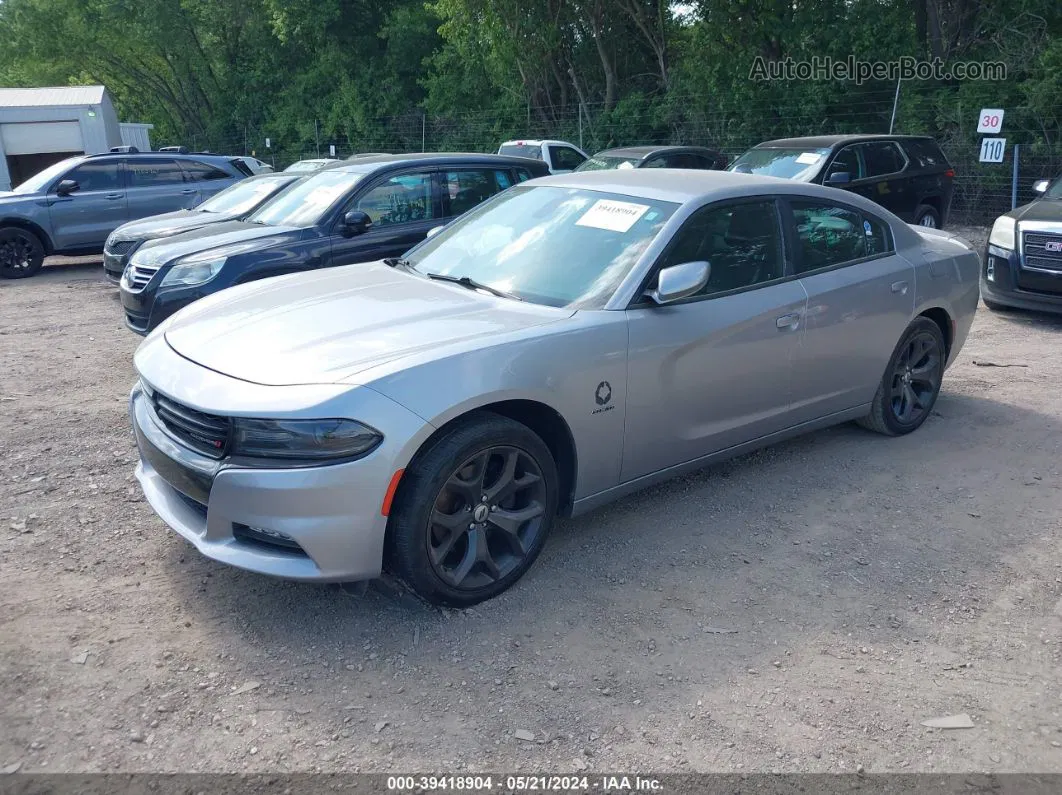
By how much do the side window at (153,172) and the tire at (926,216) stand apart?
10.8m

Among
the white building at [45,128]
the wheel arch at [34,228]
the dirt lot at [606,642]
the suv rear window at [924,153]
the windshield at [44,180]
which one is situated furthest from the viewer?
the white building at [45,128]

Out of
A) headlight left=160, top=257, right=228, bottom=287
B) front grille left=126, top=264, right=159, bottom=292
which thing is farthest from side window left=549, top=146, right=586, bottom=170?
headlight left=160, top=257, right=228, bottom=287

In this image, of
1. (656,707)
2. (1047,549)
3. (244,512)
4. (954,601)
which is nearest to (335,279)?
(244,512)

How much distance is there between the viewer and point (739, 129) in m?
19.7

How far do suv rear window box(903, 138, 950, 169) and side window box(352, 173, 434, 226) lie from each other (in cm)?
741

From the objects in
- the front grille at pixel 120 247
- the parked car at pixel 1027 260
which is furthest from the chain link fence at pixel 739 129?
the front grille at pixel 120 247

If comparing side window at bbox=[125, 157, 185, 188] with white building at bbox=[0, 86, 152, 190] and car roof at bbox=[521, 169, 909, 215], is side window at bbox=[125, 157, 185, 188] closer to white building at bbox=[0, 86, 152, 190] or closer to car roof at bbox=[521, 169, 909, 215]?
white building at bbox=[0, 86, 152, 190]

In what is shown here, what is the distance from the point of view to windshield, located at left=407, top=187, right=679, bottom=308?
4.18 m

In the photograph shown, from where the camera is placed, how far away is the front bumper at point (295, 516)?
3201 mm

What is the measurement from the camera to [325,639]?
3.44 metres

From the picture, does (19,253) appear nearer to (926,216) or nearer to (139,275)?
(139,275)

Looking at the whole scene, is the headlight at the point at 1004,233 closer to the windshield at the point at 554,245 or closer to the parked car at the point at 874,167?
the parked car at the point at 874,167

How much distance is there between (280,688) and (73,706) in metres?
0.67

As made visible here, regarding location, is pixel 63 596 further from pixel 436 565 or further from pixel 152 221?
pixel 152 221
